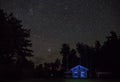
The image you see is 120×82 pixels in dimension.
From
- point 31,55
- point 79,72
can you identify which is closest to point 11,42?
point 31,55

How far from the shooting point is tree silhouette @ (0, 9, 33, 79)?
3575 cm

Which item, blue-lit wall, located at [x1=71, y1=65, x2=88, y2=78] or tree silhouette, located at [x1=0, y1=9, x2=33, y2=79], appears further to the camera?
blue-lit wall, located at [x1=71, y1=65, x2=88, y2=78]

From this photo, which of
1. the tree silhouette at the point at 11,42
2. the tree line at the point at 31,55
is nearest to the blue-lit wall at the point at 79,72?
the tree line at the point at 31,55

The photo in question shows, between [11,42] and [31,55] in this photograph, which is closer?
[11,42]

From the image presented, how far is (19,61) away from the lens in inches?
1864

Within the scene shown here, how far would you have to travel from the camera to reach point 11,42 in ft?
121

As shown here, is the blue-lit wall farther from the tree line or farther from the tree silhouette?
the tree silhouette

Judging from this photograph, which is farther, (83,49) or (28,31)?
(83,49)

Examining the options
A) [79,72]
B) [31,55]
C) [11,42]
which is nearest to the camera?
[11,42]

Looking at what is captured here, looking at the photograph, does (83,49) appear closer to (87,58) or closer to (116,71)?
(87,58)

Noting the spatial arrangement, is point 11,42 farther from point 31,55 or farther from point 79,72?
point 79,72

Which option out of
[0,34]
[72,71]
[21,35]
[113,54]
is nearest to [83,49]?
[72,71]

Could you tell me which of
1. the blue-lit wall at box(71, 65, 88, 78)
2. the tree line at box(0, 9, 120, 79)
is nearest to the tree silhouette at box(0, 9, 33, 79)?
the tree line at box(0, 9, 120, 79)

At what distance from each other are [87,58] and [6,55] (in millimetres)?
44034
